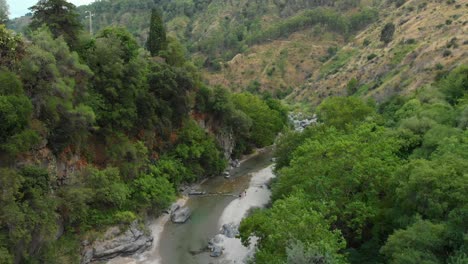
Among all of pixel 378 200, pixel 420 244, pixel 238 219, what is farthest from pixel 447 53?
pixel 420 244

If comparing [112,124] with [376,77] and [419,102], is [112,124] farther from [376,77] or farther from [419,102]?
[376,77]

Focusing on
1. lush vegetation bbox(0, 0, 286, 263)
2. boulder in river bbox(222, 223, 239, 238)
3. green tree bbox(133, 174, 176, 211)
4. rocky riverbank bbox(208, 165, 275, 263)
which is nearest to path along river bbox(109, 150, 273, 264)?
rocky riverbank bbox(208, 165, 275, 263)

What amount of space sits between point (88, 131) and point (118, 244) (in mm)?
12863

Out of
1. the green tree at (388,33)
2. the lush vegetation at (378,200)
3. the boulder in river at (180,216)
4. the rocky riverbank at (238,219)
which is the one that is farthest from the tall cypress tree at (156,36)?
the green tree at (388,33)

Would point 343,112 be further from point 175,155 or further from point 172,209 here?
point 172,209

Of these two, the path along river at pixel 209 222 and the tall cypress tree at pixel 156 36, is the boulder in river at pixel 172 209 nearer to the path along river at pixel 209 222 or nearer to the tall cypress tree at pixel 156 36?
the path along river at pixel 209 222

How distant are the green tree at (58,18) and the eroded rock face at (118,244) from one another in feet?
69.8

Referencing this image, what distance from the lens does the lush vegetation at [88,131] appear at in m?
37.5

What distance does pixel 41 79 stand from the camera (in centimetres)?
4116

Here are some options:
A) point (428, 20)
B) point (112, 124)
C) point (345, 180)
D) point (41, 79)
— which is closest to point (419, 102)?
point (345, 180)

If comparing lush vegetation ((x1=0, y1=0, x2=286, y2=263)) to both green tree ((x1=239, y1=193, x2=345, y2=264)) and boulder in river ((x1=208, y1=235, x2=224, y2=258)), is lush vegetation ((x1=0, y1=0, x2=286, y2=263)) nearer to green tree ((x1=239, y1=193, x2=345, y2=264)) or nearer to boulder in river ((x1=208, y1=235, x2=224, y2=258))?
boulder in river ((x1=208, y1=235, x2=224, y2=258))

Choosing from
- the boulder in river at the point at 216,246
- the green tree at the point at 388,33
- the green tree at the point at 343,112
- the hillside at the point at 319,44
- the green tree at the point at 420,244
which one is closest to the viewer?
the green tree at the point at 420,244

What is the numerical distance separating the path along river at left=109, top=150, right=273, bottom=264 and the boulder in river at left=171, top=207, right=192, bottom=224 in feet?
1.74

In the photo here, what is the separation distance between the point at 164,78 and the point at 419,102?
3226cm
